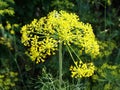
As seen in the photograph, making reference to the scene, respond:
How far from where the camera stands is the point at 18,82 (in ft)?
15.8

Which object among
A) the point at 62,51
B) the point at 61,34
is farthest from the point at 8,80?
the point at 61,34

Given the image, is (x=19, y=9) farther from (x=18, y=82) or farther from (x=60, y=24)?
(x=60, y=24)

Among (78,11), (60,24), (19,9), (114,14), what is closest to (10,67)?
(19,9)

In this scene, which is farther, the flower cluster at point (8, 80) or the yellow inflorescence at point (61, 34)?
the flower cluster at point (8, 80)

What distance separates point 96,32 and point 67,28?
190 centimetres

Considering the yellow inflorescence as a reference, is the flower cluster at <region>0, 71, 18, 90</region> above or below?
below

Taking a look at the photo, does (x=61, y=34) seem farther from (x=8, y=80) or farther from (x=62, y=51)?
(x=8, y=80)

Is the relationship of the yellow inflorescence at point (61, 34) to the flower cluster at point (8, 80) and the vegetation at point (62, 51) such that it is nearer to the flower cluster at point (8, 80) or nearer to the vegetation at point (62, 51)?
the vegetation at point (62, 51)

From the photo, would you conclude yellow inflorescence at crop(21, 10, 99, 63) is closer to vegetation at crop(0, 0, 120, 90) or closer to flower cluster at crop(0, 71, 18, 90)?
vegetation at crop(0, 0, 120, 90)

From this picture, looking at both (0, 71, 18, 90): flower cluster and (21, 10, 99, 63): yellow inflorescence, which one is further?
(0, 71, 18, 90): flower cluster

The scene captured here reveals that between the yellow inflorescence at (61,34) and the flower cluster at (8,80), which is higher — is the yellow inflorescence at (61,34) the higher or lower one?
the higher one

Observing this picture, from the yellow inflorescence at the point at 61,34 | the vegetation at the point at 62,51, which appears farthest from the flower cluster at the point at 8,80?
the yellow inflorescence at the point at 61,34

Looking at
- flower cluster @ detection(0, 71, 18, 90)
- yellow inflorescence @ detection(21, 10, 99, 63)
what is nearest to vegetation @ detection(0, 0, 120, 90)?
flower cluster @ detection(0, 71, 18, 90)

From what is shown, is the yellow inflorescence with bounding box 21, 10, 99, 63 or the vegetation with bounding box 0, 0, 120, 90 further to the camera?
the vegetation with bounding box 0, 0, 120, 90
